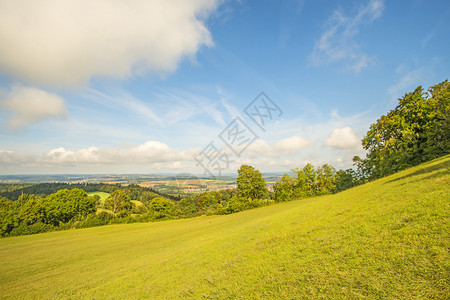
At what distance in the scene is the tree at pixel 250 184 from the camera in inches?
2731

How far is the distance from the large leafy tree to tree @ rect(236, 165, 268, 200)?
37.4 m

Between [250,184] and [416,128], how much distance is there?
155 feet

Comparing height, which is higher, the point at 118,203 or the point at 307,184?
the point at 307,184

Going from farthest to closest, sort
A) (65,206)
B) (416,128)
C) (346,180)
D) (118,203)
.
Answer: (118,203) < (346,180) < (65,206) < (416,128)

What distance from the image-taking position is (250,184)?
69438mm

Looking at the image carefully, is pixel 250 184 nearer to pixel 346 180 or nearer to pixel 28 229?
pixel 346 180

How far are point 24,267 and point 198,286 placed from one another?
72.3 ft

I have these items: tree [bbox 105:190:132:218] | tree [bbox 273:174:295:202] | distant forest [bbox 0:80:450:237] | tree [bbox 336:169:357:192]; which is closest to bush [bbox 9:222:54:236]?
distant forest [bbox 0:80:450:237]

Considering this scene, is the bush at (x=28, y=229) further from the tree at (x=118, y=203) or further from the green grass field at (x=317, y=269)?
the green grass field at (x=317, y=269)

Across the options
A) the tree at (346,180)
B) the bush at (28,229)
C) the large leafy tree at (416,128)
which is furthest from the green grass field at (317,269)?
the tree at (346,180)

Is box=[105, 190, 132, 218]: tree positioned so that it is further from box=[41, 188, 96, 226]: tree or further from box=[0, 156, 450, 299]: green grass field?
box=[0, 156, 450, 299]: green grass field

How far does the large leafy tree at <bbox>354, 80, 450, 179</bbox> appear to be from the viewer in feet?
106

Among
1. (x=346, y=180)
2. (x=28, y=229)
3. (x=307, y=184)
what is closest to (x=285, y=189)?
(x=307, y=184)

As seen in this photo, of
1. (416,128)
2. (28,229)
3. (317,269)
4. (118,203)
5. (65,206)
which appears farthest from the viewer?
(118,203)
